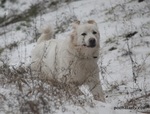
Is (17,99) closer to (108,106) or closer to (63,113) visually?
(63,113)

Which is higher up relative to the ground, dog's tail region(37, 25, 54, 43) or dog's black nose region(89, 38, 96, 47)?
Result: dog's tail region(37, 25, 54, 43)

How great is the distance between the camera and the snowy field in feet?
12.2

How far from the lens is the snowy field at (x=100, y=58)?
3.71 meters

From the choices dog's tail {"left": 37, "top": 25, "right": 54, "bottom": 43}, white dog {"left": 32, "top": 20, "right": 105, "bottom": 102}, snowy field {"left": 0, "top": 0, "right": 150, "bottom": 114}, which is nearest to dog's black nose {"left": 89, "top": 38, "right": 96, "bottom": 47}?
white dog {"left": 32, "top": 20, "right": 105, "bottom": 102}

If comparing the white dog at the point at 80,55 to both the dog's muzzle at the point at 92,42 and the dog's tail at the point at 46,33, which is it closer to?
the dog's muzzle at the point at 92,42

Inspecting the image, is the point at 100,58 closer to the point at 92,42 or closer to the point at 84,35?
the point at 84,35

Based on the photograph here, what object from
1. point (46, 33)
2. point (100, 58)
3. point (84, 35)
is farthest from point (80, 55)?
point (100, 58)

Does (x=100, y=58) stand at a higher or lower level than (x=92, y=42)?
lower

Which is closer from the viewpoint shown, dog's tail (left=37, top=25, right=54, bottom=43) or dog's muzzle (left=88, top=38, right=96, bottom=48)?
dog's muzzle (left=88, top=38, right=96, bottom=48)

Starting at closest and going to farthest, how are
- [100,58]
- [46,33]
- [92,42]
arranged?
[92,42] < [46,33] < [100,58]

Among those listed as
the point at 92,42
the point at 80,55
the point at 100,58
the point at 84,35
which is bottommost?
the point at 100,58

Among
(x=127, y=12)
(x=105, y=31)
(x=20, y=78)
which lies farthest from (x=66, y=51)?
(x=127, y=12)

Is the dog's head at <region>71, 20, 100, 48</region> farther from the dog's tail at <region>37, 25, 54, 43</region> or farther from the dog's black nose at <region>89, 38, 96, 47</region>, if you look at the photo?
the dog's tail at <region>37, 25, 54, 43</region>

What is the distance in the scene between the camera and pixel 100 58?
810cm
